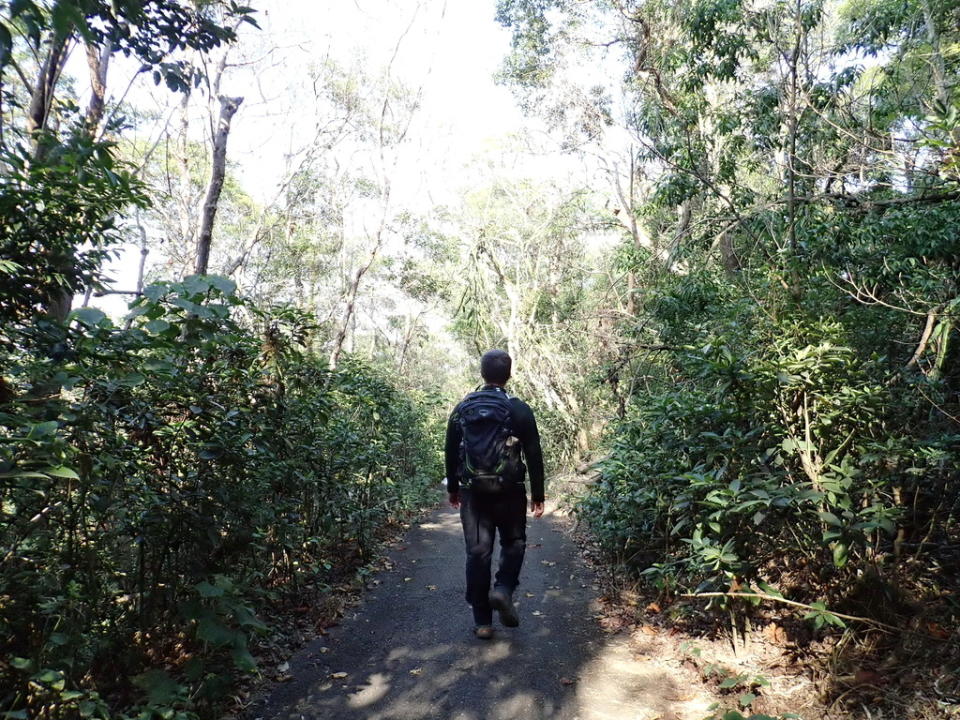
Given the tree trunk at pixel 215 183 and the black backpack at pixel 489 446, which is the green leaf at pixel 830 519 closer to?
the black backpack at pixel 489 446

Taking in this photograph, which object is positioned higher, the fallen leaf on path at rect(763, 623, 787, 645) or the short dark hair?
the short dark hair

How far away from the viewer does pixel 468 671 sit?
3.79 metres

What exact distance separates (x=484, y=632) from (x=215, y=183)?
5.84 m

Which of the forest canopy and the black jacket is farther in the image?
the black jacket

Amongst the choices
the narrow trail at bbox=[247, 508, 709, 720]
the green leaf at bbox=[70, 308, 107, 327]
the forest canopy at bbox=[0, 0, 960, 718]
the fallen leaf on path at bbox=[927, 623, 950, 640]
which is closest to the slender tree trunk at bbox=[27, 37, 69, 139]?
the forest canopy at bbox=[0, 0, 960, 718]

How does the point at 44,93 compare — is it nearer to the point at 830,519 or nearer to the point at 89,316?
the point at 89,316

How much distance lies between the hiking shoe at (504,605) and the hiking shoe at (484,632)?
15cm

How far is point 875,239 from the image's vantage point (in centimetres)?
557

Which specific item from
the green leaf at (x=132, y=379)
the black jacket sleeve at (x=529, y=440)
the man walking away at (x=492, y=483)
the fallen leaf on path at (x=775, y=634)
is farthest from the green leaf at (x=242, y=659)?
the fallen leaf on path at (x=775, y=634)

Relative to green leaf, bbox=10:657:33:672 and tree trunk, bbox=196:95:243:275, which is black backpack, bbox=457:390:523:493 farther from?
tree trunk, bbox=196:95:243:275

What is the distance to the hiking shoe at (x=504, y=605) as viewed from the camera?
4.08 meters

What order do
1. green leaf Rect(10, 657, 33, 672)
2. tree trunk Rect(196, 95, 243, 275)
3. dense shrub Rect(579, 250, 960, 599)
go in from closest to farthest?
green leaf Rect(10, 657, 33, 672)
dense shrub Rect(579, 250, 960, 599)
tree trunk Rect(196, 95, 243, 275)

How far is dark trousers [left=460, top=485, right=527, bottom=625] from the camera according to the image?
418 centimetres

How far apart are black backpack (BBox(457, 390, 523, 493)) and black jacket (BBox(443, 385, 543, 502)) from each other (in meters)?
0.06
